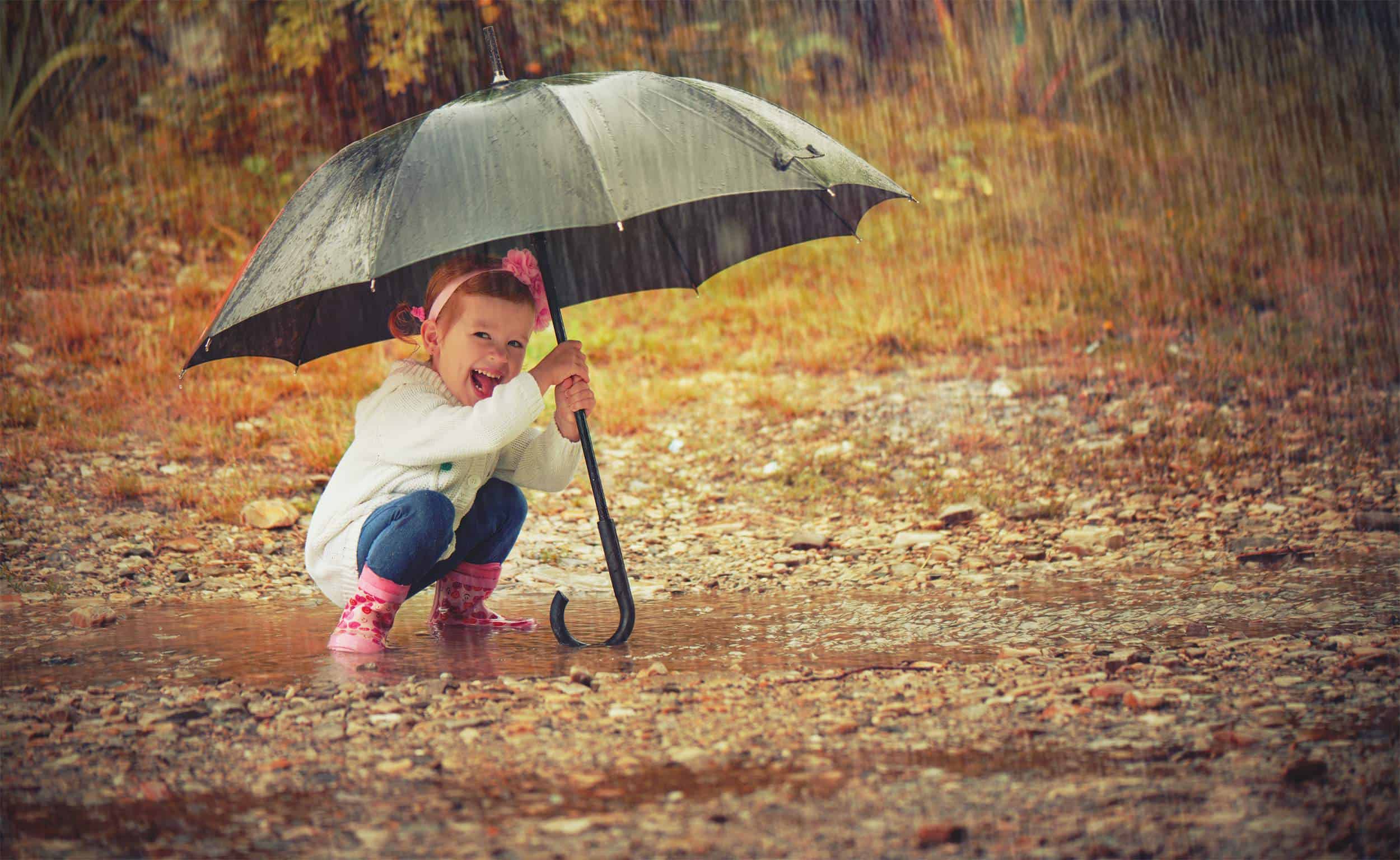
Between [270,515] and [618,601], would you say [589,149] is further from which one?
[270,515]

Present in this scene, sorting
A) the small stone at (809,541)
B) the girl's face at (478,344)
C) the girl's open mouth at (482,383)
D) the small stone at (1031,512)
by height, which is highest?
the girl's face at (478,344)

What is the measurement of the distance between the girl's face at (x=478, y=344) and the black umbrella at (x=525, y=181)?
131 mm

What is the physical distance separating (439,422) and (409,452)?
0.11 m

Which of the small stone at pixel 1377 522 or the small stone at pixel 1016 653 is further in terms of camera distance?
the small stone at pixel 1377 522

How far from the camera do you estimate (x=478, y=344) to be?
3316 mm

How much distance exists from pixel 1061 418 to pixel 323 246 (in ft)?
15.2

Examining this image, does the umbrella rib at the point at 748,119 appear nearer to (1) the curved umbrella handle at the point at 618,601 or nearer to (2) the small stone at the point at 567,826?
(1) the curved umbrella handle at the point at 618,601

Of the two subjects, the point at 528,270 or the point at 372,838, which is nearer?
the point at 372,838

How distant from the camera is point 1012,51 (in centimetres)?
1196

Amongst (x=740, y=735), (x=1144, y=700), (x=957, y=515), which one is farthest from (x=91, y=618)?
(x=957, y=515)

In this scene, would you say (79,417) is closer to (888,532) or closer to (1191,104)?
(888,532)

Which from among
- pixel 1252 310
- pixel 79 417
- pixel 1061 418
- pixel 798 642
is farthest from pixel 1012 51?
pixel 798 642

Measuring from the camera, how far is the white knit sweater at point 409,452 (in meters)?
3.15

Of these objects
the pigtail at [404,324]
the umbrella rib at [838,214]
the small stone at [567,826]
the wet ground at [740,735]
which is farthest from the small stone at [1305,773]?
the pigtail at [404,324]
